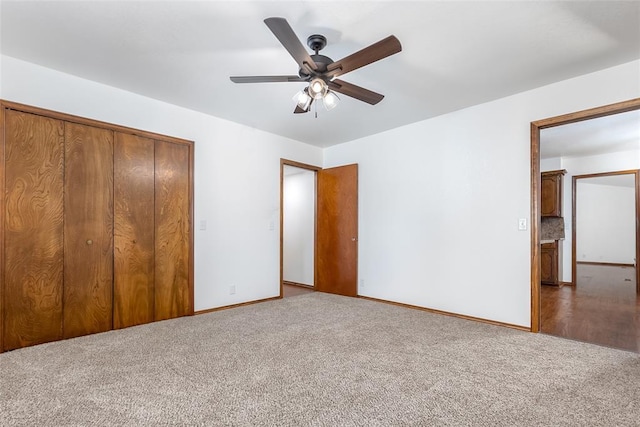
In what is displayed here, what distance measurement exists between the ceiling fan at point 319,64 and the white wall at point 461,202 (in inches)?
53.5

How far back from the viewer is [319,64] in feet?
6.98

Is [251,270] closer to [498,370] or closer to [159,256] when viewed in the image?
[159,256]

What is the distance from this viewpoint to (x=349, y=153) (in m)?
4.98

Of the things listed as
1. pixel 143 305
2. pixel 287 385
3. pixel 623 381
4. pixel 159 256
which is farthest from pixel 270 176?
pixel 623 381

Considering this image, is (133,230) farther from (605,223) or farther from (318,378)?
(605,223)

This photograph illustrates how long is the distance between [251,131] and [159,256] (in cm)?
202

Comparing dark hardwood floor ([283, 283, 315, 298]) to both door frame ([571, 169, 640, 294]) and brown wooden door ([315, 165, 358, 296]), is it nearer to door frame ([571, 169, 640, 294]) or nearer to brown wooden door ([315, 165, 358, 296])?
brown wooden door ([315, 165, 358, 296])

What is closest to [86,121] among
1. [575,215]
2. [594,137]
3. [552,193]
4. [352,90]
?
[352,90]

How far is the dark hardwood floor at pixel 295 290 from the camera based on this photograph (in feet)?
16.3

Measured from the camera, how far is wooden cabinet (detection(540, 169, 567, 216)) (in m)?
5.84

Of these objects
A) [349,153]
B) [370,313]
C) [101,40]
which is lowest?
[370,313]

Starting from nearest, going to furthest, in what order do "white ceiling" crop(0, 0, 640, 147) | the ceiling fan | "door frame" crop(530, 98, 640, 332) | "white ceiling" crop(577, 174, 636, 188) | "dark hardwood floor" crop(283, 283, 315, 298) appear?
the ceiling fan, "white ceiling" crop(0, 0, 640, 147), "door frame" crop(530, 98, 640, 332), "dark hardwood floor" crop(283, 283, 315, 298), "white ceiling" crop(577, 174, 636, 188)

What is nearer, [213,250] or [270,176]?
[213,250]

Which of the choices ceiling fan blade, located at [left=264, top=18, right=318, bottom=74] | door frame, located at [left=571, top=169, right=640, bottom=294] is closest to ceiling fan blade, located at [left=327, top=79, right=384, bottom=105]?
ceiling fan blade, located at [left=264, top=18, right=318, bottom=74]
